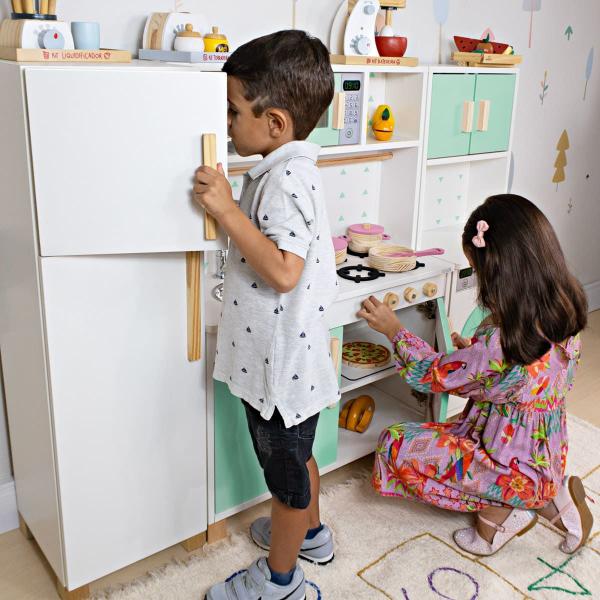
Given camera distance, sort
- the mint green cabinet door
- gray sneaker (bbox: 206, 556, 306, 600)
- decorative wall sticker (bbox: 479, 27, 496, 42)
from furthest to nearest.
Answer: decorative wall sticker (bbox: 479, 27, 496, 42)
the mint green cabinet door
gray sneaker (bbox: 206, 556, 306, 600)

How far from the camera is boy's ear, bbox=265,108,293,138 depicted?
4.15 feet

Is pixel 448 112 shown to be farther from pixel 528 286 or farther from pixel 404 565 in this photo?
pixel 404 565

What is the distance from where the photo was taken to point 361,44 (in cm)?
192

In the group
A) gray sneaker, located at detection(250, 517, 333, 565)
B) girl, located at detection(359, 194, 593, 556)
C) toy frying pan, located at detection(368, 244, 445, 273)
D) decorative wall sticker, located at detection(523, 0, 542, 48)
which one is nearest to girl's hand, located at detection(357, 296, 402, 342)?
girl, located at detection(359, 194, 593, 556)

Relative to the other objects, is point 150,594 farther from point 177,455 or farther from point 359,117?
point 359,117

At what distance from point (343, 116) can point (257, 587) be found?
116 cm

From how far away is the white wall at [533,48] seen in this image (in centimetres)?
167

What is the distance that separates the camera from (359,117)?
1916mm

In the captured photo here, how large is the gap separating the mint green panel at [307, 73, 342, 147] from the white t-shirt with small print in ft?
1.77

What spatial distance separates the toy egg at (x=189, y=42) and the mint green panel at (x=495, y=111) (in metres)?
0.98

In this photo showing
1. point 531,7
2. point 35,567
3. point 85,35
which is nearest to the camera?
point 85,35

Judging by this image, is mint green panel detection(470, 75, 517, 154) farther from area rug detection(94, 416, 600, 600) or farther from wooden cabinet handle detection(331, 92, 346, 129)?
area rug detection(94, 416, 600, 600)

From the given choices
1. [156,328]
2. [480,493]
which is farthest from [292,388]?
[480,493]

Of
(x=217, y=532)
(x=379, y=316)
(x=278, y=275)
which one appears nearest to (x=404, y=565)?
(x=217, y=532)
